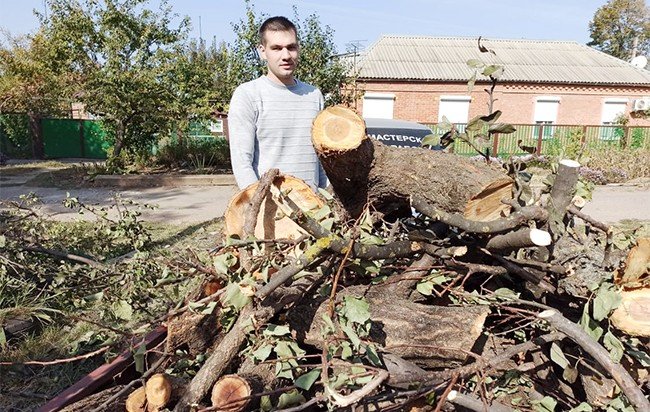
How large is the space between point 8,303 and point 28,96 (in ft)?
62.0

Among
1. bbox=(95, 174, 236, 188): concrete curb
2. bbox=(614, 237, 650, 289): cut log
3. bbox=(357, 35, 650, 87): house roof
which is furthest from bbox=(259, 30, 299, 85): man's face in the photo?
bbox=(357, 35, 650, 87): house roof

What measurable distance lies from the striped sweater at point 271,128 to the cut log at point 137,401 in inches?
50.5

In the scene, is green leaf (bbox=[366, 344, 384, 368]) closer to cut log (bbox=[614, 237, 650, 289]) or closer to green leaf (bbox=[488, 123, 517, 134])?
cut log (bbox=[614, 237, 650, 289])

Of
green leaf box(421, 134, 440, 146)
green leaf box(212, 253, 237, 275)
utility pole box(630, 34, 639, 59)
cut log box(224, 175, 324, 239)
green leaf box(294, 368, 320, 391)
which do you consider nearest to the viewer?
green leaf box(294, 368, 320, 391)

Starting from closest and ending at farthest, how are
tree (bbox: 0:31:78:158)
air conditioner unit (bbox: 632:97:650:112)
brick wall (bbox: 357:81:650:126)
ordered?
tree (bbox: 0:31:78:158)
brick wall (bbox: 357:81:650:126)
air conditioner unit (bbox: 632:97:650:112)

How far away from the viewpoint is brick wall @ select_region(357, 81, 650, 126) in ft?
75.1

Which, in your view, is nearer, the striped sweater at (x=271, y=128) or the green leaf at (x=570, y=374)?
the green leaf at (x=570, y=374)

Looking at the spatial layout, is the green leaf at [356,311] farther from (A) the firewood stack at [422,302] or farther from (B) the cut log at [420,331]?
(B) the cut log at [420,331]

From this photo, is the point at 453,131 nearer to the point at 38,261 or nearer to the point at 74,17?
the point at 38,261

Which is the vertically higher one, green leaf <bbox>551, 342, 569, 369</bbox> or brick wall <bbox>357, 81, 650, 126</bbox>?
brick wall <bbox>357, 81, 650, 126</bbox>

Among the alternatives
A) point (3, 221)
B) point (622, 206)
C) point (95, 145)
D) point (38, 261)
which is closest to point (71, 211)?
point (3, 221)

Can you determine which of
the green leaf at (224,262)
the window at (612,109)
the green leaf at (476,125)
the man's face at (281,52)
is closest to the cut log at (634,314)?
the green leaf at (476,125)

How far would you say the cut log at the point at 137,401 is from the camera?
6.06ft

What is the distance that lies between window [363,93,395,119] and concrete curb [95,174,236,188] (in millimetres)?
11470
